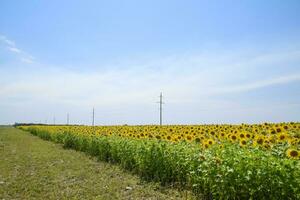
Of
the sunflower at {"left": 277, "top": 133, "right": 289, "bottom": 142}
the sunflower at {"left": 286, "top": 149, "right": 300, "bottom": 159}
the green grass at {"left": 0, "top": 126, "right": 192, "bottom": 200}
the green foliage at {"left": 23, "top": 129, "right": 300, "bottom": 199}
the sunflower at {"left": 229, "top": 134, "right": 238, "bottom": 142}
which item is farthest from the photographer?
the sunflower at {"left": 229, "top": 134, "right": 238, "bottom": 142}

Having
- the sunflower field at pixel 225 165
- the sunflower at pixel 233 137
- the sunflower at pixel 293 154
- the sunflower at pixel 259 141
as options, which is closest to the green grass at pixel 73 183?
the sunflower field at pixel 225 165

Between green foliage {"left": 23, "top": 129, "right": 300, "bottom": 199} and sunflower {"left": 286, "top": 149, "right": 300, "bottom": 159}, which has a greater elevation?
sunflower {"left": 286, "top": 149, "right": 300, "bottom": 159}

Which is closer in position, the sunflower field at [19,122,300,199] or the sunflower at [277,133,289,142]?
the sunflower field at [19,122,300,199]

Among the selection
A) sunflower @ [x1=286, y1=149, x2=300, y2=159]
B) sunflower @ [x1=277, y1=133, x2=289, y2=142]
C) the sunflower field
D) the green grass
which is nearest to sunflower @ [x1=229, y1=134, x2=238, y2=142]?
the sunflower field

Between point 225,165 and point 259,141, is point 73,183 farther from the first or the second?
point 259,141

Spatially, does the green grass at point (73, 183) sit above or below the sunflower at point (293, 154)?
below

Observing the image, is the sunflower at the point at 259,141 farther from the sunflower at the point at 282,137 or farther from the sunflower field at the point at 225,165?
the sunflower at the point at 282,137

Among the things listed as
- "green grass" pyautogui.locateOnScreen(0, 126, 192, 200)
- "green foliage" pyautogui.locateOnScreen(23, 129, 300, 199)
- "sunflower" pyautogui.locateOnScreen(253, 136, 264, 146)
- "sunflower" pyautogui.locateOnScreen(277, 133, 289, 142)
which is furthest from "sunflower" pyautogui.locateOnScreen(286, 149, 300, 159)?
"green grass" pyautogui.locateOnScreen(0, 126, 192, 200)

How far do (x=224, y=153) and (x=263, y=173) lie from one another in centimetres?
132

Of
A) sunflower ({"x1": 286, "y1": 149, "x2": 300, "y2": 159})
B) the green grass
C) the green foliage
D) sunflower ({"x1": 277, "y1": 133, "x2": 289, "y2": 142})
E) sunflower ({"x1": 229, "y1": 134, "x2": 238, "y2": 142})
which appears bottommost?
the green grass

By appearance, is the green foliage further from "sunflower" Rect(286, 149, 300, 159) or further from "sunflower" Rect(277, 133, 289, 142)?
"sunflower" Rect(277, 133, 289, 142)

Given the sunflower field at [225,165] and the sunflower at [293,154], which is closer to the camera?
the sunflower field at [225,165]

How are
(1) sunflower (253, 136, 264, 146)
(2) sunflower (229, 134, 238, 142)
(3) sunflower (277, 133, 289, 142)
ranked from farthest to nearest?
(2) sunflower (229, 134, 238, 142) < (3) sunflower (277, 133, 289, 142) < (1) sunflower (253, 136, 264, 146)

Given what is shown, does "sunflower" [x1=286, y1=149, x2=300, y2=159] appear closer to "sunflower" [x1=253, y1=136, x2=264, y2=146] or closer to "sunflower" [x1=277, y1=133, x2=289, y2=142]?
"sunflower" [x1=253, y1=136, x2=264, y2=146]
